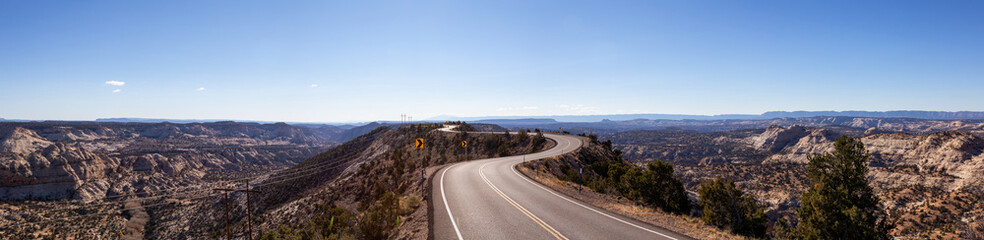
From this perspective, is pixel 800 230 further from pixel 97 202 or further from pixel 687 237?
pixel 97 202

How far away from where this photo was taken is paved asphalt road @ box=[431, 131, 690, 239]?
45.9 feet

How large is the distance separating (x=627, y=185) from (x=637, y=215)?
10885 mm

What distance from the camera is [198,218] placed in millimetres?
66500

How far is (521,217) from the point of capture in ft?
54.4

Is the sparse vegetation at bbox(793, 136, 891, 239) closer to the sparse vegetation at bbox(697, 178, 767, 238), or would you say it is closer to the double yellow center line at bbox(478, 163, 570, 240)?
the sparse vegetation at bbox(697, 178, 767, 238)

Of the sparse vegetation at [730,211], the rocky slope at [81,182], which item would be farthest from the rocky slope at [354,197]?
the sparse vegetation at [730,211]

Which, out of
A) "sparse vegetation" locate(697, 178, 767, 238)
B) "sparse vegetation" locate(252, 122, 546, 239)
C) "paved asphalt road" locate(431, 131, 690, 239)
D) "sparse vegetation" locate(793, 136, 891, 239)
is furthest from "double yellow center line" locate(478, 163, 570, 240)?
"sparse vegetation" locate(793, 136, 891, 239)

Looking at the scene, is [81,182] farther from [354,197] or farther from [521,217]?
[521,217]

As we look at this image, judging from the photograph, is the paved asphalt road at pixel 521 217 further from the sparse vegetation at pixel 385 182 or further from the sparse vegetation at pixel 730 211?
the sparse vegetation at pixel 730 211

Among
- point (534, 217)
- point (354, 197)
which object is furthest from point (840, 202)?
point (354, 197)

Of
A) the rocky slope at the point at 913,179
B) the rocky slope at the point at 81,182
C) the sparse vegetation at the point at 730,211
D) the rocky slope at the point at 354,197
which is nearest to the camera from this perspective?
the sparse vegetation at the point at 730,211

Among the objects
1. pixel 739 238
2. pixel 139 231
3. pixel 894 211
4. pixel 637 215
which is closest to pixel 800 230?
pixel 739 238

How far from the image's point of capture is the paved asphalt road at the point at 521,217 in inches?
551

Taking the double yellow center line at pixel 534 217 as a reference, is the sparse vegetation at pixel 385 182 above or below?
below
